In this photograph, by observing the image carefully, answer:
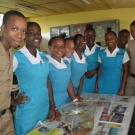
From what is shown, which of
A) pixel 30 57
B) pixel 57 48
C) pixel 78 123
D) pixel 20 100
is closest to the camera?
pixel 78 123

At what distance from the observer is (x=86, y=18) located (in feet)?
20.9

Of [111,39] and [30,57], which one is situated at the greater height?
[111,39]

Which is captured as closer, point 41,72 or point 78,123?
point 78,123

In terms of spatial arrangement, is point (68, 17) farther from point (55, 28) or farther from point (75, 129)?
point (75, 129)

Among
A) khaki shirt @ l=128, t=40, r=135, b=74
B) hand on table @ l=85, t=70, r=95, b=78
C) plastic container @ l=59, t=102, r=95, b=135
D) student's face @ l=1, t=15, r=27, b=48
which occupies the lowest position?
plastic container @ l=59, t=102, r=95, b=135

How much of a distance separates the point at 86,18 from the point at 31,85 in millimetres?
5426

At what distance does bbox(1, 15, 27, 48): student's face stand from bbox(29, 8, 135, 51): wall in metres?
5.30

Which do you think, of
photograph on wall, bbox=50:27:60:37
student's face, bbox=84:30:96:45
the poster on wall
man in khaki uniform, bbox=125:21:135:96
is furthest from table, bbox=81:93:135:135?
photograph on wall, bbox=50:27:60:37

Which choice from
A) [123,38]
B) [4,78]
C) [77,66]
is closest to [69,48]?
[77,66]

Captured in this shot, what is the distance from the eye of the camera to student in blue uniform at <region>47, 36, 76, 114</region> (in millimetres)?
1672

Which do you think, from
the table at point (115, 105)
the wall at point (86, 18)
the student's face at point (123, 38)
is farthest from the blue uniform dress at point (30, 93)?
the wall at point (86, 18)

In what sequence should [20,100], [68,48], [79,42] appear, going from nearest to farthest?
[20,100], [68,48], [79,42]

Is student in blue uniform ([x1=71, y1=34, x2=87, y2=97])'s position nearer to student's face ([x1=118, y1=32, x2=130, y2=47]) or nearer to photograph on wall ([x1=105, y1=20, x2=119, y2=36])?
student's face ([x1=118, y1=32, x2=130, y2=47])

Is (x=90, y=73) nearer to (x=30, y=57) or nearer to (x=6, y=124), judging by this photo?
(x=30, y=57)
